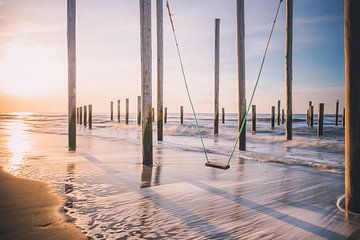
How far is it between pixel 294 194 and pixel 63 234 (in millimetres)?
3057

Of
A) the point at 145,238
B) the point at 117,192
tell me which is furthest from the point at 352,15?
the point at 117,192

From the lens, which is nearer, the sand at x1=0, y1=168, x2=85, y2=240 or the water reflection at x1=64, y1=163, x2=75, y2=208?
the sand at x1=0, y1=168, x2=85, y2=240

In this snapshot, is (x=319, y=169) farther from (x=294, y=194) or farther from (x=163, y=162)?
(x=163, y=162)

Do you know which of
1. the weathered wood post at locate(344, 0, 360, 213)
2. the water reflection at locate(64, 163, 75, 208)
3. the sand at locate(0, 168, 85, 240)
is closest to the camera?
the sand at locate(0, 168, 85, 240)

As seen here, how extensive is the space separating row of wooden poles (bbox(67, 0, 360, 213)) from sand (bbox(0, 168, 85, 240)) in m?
2.73

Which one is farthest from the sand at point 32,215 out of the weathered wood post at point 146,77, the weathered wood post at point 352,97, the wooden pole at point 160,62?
the wooden pole at point 160,62

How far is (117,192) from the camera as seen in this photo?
3744 mm

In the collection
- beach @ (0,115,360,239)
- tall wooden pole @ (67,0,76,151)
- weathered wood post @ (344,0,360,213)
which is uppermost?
tall wooden pole @ (67,0,76,151)

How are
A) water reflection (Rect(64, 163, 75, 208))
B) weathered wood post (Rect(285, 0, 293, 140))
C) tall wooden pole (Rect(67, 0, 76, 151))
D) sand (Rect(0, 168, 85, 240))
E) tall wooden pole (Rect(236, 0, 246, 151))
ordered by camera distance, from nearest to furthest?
sand (Rect(0, 168, 85, 240)), water reflection (Rect(64, 163, 75, 208)), tall wooden pole (Rect(67, 0, 76, 151)), tall wooden pole (Rect(236, 0, 246, 151)), weathered wood post (Rect(285, 0, 293, 140))

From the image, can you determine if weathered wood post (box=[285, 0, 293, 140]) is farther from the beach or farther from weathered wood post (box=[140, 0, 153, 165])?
weathered wood post (box=[140, 0, 153, 165])

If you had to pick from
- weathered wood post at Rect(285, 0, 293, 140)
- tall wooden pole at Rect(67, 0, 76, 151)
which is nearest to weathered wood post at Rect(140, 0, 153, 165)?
tall wooden pole at Rect(67, 0, 76, 151)

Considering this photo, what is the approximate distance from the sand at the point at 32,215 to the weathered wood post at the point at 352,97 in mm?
2905

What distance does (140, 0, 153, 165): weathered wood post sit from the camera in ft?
19.1

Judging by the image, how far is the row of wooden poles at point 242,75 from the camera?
283cm
